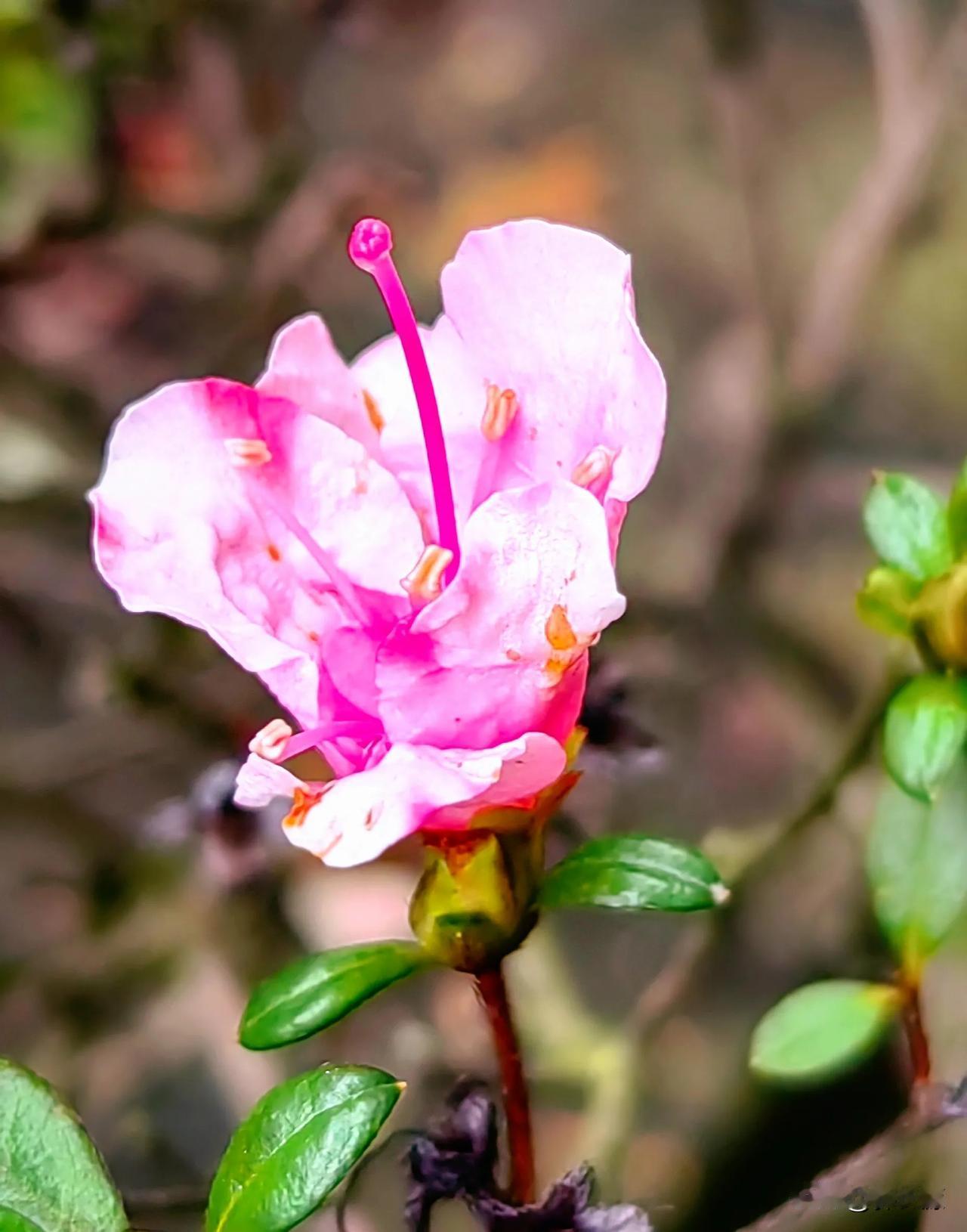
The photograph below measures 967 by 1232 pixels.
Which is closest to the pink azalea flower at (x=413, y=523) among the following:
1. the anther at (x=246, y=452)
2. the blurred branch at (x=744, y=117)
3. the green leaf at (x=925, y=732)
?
the anther at (x=246, y=452)

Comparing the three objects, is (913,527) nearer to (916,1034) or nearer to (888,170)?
(916,1034)

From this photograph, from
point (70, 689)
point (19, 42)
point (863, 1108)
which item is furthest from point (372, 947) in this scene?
point (19, 42)

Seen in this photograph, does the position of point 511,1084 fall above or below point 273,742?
below

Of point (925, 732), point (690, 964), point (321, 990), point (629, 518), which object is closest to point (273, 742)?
point (321, 990)

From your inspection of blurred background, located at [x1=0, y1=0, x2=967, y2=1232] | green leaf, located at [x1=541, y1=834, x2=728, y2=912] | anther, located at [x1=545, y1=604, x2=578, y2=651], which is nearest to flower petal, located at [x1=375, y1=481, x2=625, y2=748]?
anther, located at [x1=545, y1=604, x2=578, y2=651]

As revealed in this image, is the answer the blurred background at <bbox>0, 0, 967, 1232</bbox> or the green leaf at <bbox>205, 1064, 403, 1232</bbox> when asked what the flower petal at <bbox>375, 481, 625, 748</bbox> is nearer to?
the green leaf at <bbox>205, 1064, 403, 1232</bbox>

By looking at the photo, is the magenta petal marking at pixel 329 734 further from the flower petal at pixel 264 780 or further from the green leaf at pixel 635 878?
the green leaf at pixel 635 878

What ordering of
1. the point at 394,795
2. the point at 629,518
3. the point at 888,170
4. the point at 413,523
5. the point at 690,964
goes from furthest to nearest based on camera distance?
the point at 629,518
the point at 888,170
the point at 690,964
the point at 413,523
the point at 394,795
